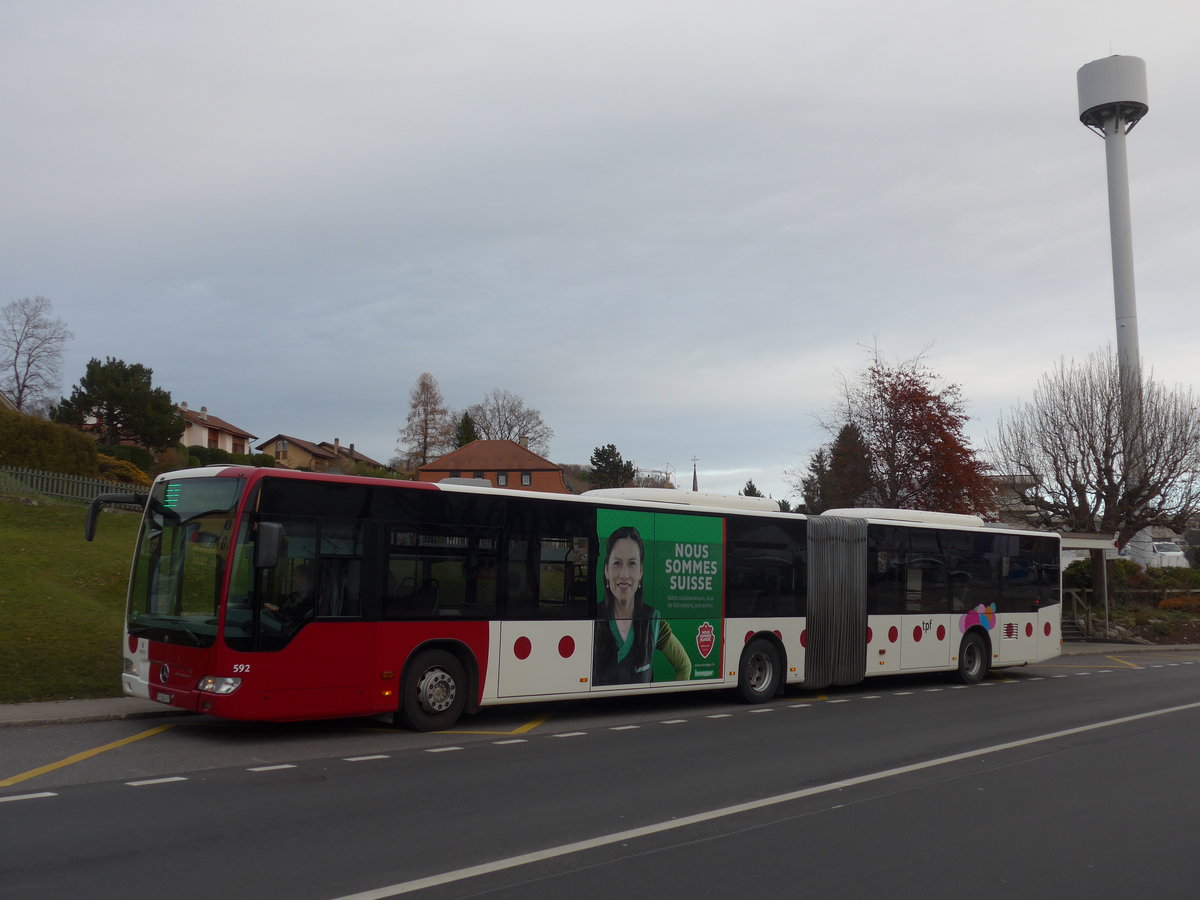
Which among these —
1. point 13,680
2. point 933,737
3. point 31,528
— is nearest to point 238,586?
point 13,680

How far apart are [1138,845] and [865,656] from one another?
1063 cm

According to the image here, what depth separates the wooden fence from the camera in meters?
27.7

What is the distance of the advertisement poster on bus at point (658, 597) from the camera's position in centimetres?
1403

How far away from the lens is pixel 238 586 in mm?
10531

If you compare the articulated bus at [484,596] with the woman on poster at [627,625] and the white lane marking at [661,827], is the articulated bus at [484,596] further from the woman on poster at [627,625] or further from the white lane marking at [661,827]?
the white lane marking at [661,827]

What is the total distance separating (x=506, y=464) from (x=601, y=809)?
78.3 metres

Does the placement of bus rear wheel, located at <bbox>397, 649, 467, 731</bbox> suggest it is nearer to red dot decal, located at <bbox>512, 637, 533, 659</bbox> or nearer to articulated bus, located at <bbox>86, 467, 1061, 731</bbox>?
articulated bus, located at <bbox>86, 467, 1061, 731</bbox>

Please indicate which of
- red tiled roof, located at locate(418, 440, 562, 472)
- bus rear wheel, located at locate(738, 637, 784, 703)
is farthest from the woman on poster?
red tiled roof, located at locate(418, 440, 562, 472)

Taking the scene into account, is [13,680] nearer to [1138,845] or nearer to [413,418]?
[1138,845]

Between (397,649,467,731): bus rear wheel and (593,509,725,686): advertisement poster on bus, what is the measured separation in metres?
2.20

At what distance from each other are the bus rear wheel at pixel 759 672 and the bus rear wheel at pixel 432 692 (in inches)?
204

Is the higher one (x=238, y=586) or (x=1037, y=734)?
(x=238, y=586)

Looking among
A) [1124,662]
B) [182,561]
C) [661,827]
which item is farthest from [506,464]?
[661,827]

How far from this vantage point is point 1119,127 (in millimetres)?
60062
